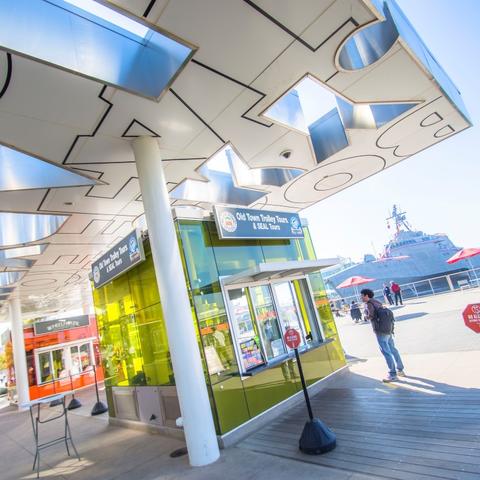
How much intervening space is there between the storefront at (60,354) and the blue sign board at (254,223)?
1410 cm

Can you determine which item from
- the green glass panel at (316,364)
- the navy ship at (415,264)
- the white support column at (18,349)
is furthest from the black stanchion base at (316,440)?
the navy ship at (415,264)

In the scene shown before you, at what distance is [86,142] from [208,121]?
6.41ft

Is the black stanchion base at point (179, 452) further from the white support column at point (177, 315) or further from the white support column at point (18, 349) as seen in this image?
the white support column at point (18, 349)

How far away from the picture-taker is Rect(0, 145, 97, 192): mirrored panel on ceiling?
20.0 ft

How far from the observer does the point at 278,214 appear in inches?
291

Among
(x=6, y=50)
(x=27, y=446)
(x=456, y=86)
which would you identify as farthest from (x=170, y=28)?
(x=27, y=446)

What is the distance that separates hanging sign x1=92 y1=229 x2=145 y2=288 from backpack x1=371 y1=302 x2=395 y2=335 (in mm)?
4573

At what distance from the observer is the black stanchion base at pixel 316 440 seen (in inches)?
157

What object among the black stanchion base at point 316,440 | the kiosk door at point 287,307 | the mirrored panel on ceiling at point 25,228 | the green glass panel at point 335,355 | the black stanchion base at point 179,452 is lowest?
the black stanchion base at point 179,452

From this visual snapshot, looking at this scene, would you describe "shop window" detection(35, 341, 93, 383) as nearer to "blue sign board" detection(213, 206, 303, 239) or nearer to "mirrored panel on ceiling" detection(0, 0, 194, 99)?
"blue sign board" detection(213, 206, 303, 239)

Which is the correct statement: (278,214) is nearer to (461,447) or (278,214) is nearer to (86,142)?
(86,142)

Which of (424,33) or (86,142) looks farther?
(424,33)

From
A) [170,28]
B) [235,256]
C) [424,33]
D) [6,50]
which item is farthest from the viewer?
[235,256]

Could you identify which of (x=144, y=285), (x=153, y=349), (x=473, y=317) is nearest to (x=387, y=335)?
(x=473, y=317)
